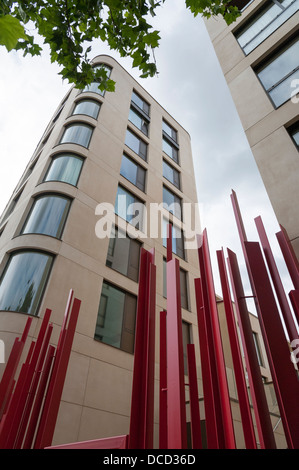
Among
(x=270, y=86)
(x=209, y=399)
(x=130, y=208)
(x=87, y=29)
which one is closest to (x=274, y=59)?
(x=270, y=86)

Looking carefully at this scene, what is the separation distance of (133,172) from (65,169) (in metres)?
4.61

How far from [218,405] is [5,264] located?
34.7ft

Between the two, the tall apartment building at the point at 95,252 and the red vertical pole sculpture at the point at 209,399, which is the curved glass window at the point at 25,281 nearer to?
the tall apartment building at the point at 95,252

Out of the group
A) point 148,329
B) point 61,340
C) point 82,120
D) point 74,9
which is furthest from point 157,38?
point 82,120

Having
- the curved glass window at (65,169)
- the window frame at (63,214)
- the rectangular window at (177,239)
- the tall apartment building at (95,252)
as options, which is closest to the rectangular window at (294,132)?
the tall apartment building at (95,252)

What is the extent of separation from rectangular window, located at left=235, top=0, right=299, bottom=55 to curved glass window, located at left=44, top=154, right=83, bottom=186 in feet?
28.4

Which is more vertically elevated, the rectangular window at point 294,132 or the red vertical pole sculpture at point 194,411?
the rectangular window at point 294,132

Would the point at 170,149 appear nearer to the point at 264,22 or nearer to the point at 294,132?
the point at 264,22

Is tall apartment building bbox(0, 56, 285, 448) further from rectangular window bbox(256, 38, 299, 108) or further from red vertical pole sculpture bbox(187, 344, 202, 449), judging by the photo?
rectangular window bbox(256, 38, 299, 108)

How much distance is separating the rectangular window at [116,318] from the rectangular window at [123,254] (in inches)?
41.6

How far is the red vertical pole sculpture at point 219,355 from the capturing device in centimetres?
249

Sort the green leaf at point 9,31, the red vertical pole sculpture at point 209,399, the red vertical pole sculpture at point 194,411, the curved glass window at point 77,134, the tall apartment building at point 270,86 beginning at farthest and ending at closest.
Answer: the curved glass window at point 77,134, the tall apartment building at point 270,86, the red vertical pole sculpture at point 194,411, the red vertical pole sculpture at point 209,399, the green leaf at point 9,31

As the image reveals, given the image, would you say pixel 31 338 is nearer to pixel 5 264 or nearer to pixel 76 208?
pixel 5 264

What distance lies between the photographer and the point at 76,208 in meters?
12.7
